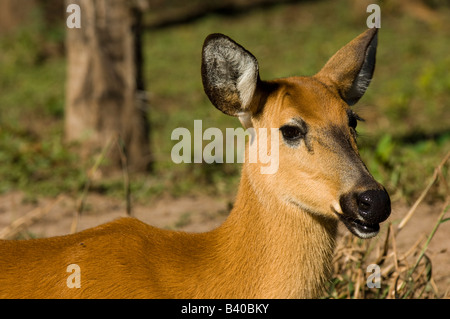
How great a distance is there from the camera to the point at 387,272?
156 inches

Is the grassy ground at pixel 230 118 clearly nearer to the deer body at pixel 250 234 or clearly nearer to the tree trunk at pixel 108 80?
the tree trunk at pixel 108 80

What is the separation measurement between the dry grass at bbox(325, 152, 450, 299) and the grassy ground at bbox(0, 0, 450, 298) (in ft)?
0.08

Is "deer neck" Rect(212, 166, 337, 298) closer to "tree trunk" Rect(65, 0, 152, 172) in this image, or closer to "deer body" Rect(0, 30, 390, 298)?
"deer body" Rect(0, 30, 390, 298)

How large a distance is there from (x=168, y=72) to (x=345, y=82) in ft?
28.9

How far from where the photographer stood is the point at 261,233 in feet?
10.1

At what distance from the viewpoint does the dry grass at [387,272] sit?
3814 millimetres

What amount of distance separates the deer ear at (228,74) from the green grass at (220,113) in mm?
925

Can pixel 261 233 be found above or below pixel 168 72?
below

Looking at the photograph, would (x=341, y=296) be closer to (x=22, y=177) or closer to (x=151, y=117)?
(x=22, y=177)

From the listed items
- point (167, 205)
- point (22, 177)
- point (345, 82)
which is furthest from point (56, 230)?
point (345, 82)

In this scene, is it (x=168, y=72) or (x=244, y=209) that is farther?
(x=168, y=72)

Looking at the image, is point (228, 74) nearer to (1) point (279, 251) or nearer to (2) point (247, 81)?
(2) point (247, 81)

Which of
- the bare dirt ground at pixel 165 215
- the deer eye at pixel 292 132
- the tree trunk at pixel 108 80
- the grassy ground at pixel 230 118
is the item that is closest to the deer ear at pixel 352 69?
the grassy ground at pixel 230 118

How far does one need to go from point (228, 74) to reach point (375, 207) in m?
0.94
